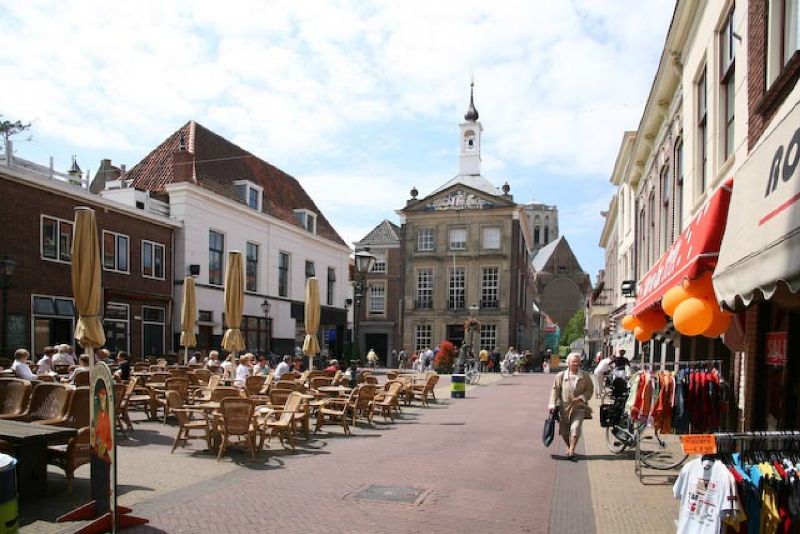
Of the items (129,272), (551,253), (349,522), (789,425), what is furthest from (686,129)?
(551,253)

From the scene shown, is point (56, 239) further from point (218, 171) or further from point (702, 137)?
point (702, 137)

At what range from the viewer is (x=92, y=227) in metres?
10.9

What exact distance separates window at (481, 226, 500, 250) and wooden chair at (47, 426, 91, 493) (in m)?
43.8

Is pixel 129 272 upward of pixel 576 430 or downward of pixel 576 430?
upward

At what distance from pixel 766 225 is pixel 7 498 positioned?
555 centimetres

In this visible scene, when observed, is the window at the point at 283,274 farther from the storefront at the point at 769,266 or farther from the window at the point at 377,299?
the storefront at the point at 769,266

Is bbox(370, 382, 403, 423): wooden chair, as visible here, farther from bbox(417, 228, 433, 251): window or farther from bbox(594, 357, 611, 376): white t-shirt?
bbox(417, 228, 433, 251): window

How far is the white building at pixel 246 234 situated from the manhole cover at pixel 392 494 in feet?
67.6

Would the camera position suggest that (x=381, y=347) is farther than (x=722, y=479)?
Yes

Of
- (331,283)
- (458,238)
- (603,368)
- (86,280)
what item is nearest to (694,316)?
(86,280)

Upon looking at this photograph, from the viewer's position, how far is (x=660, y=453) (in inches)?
396

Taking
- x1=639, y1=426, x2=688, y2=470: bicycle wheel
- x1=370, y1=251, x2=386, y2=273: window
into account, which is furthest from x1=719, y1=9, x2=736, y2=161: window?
x1=370, y1=251, x2=386, y2=273: window

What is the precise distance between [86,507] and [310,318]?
1210 centimetres

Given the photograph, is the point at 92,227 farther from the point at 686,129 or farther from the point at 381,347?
the point at 381,347
